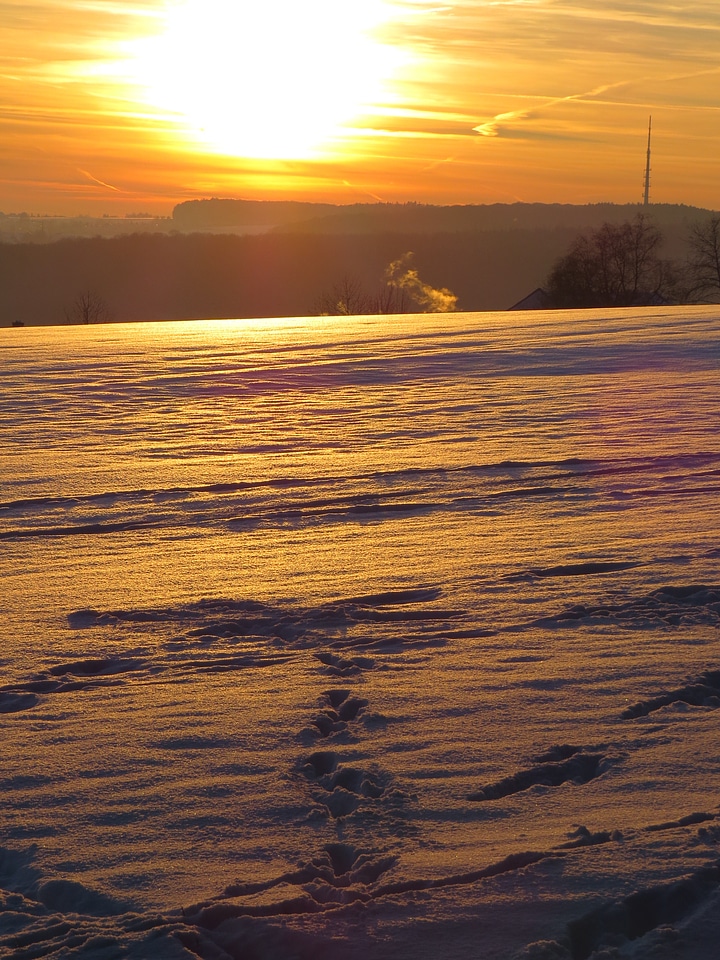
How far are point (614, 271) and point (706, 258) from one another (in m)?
3.80

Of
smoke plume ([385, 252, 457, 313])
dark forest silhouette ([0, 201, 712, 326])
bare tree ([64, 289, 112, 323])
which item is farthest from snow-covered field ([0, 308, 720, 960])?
dark forest silhouette ([0, 201, 712, 326])

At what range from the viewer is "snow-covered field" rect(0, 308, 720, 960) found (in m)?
1.89

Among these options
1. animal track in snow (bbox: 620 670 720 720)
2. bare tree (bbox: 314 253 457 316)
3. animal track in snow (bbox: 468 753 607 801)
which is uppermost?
bare tree (bbox: 314 253 457 316)

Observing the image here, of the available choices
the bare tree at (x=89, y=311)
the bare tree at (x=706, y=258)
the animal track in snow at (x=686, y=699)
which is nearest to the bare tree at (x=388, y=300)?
the bare tree at (x=89, y=311)

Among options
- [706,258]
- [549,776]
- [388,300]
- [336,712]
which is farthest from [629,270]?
[549,776]

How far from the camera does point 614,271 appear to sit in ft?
150

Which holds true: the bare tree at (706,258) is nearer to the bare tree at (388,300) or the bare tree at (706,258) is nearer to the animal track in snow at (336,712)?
the bare tree at (388,300)

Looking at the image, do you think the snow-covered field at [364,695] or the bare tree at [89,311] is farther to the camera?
the bare tree at [89,311]

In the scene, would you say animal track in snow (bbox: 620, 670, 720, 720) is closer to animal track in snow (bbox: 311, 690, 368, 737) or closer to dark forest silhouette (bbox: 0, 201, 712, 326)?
animal track in snow (bbox: 311, 690, 368, 737)

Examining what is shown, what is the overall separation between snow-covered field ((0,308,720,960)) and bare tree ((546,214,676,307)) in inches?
1574

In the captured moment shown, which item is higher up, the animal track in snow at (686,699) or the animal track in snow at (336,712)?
the animal track in snow at (686,699)

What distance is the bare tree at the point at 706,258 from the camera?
144ft

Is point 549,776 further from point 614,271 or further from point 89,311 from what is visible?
point 614,271

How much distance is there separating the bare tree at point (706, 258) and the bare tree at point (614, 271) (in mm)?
1125
